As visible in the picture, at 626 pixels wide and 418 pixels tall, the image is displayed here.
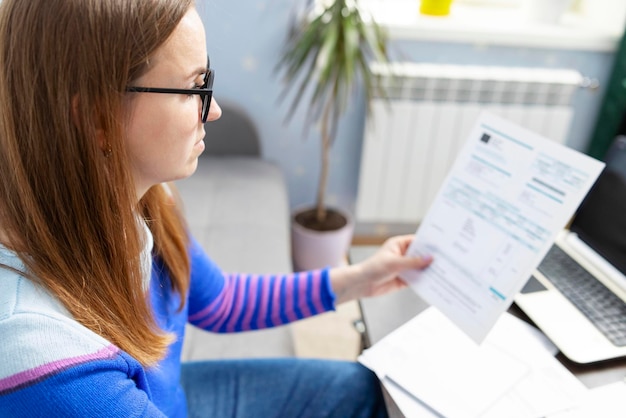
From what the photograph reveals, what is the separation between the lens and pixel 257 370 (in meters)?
1.06

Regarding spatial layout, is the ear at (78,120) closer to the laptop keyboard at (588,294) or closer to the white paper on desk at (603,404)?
the white paper on desk at (603,404)

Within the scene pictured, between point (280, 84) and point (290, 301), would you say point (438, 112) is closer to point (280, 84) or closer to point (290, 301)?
point (280, 84)

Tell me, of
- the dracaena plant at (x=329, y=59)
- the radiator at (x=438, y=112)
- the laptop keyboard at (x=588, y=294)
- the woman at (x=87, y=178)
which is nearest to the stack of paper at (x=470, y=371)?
the laptop keyboard at (x=588, y=294)

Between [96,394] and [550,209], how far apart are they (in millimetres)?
621

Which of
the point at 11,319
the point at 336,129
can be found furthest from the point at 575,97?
the point at 11,319

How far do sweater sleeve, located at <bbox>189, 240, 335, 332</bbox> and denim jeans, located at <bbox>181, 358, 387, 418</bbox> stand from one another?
8cm

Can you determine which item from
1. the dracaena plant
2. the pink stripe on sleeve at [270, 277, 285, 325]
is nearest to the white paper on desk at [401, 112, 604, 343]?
the pink stripe on sleeve at [270, 277, 285, 325]

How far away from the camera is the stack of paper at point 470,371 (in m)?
0.80

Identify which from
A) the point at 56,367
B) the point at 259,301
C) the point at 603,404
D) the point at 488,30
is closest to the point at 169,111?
the point at 56,367

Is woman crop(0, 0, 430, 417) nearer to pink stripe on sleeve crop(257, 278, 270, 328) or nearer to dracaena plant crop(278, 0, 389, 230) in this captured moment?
pink stripe on sleeve crop(257, 278, 270, 328)

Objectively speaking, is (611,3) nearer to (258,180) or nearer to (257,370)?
(258,180)

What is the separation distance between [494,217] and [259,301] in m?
0.46

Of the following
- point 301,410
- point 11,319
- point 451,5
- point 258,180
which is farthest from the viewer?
point 451,5

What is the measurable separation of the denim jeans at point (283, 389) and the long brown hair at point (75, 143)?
1.18 ft
